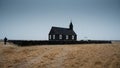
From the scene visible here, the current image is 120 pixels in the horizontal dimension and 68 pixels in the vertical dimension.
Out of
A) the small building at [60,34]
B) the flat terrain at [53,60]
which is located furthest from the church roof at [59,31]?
the flat terrain at [53,60]

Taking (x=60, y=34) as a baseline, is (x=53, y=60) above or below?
below

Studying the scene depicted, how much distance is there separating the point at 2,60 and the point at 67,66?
10025 millimetres

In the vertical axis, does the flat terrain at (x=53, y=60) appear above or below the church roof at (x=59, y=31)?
below

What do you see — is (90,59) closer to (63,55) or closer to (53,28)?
(63,55)

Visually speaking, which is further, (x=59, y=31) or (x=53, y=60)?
(x=59, y=31)

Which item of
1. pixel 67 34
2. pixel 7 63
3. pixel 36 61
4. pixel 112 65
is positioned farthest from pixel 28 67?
pixel 67 34

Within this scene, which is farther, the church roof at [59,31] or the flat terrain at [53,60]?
the church roof at [59,31]

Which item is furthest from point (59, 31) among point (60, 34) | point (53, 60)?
point (53, 60)

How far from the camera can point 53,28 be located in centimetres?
5359

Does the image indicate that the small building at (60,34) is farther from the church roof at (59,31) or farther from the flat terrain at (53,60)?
the flat terrain at (53,60)

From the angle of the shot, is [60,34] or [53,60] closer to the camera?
[53,60]

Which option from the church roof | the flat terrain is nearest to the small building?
the church roof

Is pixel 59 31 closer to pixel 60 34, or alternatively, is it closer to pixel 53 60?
pixel 60 34

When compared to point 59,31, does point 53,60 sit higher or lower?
lower
